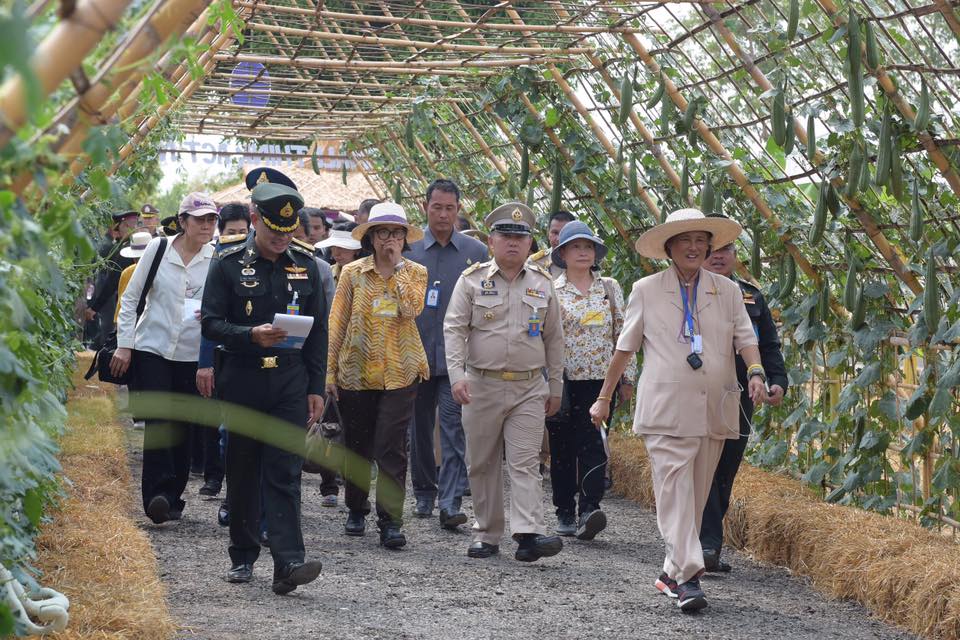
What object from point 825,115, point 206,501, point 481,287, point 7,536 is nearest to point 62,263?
point 7,536

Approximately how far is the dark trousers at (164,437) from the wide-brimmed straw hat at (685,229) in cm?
281

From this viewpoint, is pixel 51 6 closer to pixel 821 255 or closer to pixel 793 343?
pixel 821 255

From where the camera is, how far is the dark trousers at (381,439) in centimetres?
717

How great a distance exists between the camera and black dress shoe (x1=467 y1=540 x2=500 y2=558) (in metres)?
6.96

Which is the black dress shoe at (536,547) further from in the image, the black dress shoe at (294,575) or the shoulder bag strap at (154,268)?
the shoulder bag strap at (154,268)

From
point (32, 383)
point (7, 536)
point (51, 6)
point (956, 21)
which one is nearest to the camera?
point (51, 6)

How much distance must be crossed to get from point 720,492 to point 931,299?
1.49m

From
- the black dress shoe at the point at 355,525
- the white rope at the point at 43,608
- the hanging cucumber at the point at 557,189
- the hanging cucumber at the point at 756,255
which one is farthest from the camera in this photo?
the hanging cucumber at the point at 557,189

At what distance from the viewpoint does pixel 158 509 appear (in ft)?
23.7

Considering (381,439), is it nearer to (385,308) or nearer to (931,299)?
(385,308)

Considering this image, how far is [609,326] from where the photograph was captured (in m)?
8.04

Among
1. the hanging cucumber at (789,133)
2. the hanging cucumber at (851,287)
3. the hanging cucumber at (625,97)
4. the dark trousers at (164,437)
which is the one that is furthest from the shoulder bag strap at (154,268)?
the hanging cucumber at (851,287)

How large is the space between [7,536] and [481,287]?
13.0 ft

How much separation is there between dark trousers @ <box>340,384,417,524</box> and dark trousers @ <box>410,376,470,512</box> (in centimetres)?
80
